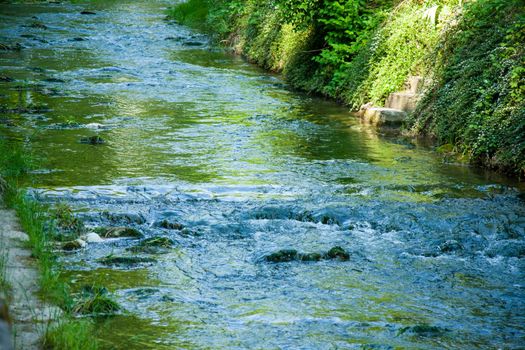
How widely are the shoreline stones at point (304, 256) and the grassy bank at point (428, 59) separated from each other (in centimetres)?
374

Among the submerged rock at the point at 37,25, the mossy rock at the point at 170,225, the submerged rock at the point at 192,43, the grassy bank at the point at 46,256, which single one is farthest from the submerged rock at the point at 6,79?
the submerged rock at the point at 37,25

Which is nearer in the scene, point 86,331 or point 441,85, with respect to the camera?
point 86,331

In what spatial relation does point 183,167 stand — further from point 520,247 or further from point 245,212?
point 520,247

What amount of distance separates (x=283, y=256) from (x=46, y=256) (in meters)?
2.06

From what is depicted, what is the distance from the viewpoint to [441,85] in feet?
40.8

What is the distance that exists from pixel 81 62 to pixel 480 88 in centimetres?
1163

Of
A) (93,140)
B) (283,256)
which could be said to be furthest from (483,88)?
(93,140)

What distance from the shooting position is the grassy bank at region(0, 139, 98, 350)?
14.8 ft

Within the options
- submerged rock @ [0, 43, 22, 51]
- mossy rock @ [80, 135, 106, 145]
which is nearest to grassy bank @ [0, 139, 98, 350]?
mossy rock @ [80, 135, 106, 145]

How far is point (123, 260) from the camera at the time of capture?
684cm

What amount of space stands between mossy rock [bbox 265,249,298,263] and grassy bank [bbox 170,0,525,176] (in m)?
4.05

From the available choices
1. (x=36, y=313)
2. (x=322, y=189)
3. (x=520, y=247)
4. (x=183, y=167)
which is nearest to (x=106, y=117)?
(x=183, y=167)

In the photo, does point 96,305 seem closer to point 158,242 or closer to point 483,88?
point 158,242

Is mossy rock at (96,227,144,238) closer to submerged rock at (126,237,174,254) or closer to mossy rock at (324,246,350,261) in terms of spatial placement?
submerged rock at (126,237,174,254)
